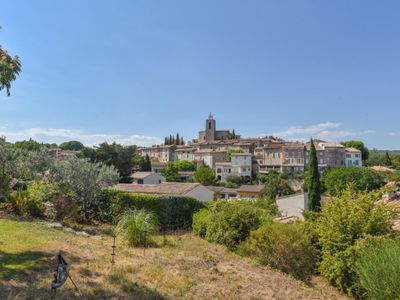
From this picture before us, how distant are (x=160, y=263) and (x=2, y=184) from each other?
9.05 meters

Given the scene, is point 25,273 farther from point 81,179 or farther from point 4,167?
point 4,167

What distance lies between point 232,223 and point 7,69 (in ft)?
28.5

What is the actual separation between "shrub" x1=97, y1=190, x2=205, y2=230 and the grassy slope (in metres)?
5.35

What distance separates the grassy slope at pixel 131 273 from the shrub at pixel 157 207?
211 inches

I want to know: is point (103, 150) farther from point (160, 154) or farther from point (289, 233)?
point (160, 154)

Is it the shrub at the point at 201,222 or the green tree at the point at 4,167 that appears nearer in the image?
the green tree at the point at 4,167

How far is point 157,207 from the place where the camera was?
15.0m

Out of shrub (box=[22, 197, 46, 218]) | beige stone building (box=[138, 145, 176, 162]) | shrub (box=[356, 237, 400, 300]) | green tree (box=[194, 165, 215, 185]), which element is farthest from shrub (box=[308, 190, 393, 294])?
beige stone building (box=[138, 145, 176, 162])

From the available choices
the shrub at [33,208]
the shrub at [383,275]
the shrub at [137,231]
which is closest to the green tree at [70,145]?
the shrub at [33,208]

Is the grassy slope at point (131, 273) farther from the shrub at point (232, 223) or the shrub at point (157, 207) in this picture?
the shrub at point (157, 207)

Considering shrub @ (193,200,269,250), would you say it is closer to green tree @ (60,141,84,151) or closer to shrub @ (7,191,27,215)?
shrub @ (7,191,27,215)

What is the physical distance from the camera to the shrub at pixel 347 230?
8117 millimetres

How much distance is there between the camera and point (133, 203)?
1559cm

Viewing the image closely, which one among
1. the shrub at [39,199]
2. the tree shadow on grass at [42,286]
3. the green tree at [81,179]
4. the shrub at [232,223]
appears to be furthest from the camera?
the green tree at [81,179]
